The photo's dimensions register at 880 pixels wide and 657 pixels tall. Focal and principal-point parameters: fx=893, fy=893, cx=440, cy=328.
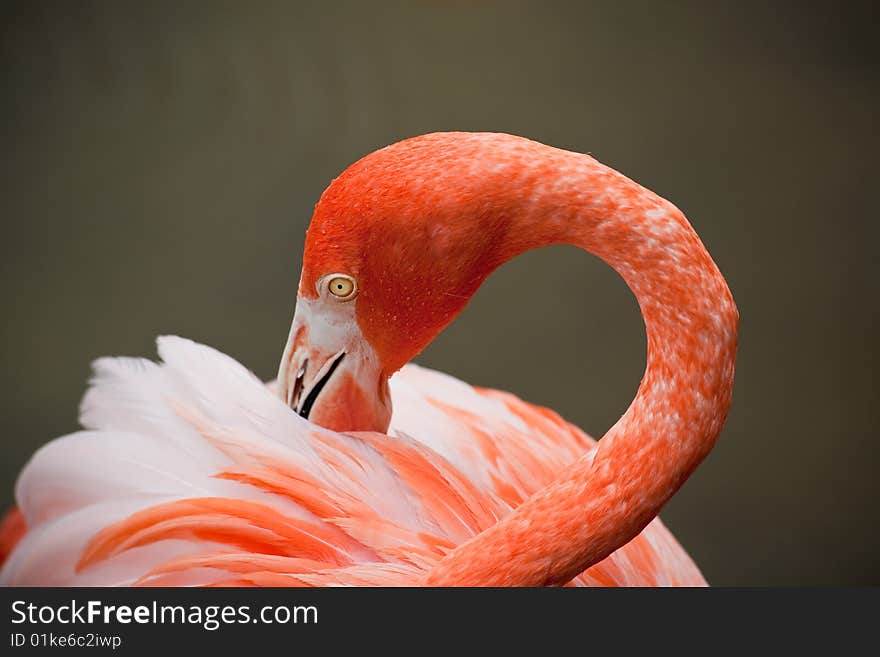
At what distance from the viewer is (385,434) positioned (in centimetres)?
111

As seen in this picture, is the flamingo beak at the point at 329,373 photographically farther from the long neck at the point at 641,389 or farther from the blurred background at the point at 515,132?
the blurred background at the point at 515,132

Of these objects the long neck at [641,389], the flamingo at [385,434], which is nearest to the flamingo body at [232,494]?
the flamingo at [385,434]

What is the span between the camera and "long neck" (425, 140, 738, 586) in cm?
89

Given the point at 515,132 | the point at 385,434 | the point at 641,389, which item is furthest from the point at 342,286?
the point at 515,132

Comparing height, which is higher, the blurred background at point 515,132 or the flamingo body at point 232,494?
the blurred background at point 515,132

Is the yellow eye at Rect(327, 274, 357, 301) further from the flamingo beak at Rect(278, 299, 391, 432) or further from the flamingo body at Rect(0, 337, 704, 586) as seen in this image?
the flamingo body at Rect(0, 337, 704, 586)

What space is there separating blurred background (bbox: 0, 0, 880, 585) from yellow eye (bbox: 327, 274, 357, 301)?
1.53ft

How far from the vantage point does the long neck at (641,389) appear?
89cm

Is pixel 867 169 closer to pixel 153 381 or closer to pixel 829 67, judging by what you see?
pixel 829 67

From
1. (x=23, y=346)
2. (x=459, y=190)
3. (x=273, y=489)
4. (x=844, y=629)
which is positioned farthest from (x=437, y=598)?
(x=23, y=346)

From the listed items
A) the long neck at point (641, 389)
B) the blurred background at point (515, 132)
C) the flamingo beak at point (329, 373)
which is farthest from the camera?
the blurred background at point (515, 132)

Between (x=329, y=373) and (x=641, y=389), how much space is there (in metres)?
0.35

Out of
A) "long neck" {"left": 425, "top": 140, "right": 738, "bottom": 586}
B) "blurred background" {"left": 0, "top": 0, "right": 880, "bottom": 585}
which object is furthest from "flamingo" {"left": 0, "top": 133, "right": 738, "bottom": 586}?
"blurred background" {"left": 0, "top": 0, "right": 880, "bottom": 585}

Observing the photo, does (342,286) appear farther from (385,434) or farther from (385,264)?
(385,434)
